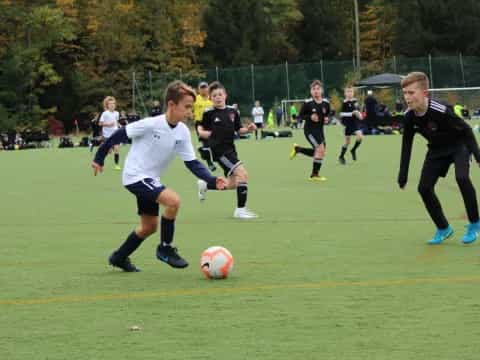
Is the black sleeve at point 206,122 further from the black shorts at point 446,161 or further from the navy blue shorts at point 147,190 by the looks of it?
the navy blue shorts at point 147,190

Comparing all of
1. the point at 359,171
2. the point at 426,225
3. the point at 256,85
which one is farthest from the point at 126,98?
the point at 426,225

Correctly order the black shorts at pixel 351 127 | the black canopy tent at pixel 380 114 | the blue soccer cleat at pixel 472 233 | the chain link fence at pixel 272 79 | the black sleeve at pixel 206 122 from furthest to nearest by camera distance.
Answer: the chain link fence at pixel 272 79, the black canopy tent at pixel 380 114, the black shorts at pixel 351 127, the black sleeve at pixel 206 122, the blue soccer cleat at pixel 472 233

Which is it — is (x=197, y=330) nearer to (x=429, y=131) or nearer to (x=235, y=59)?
(x=429, y=131)

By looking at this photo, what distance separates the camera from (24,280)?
9.13 meters

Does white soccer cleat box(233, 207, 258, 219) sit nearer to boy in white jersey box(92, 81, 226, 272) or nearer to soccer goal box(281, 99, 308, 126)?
boy in white jersey box(92, 81, 226, 272)

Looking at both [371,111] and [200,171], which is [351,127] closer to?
[371,111]

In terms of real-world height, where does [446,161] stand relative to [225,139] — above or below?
→ above

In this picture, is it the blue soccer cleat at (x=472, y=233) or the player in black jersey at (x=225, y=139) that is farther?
the player in black jersey at (x=225, y=139)

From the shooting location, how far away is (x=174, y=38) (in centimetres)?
7306

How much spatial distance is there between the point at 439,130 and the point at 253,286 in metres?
3.15

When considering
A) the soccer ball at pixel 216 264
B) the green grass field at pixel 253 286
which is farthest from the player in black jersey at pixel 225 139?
the soccer ball at pixel 216 264

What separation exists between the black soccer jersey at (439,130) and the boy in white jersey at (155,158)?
2466 millimetres

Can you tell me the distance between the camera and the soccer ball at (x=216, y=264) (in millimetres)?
8859

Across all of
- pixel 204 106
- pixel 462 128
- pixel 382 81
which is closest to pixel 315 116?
pixel 204 106
